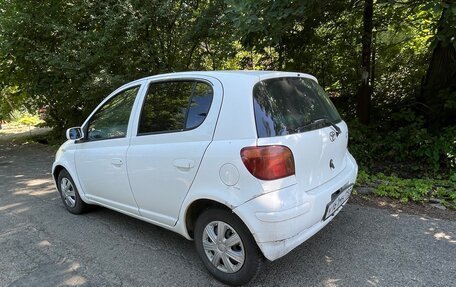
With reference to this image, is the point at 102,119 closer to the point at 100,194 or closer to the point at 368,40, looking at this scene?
the point at 100,194

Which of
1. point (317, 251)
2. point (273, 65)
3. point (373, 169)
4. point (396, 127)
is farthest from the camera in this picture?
point (273, 65)

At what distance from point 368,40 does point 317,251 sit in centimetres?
524

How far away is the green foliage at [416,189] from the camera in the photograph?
449 cm

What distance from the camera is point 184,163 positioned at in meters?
2.98

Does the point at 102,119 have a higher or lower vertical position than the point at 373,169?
higher

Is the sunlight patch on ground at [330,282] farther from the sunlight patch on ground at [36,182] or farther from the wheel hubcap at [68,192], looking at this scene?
the sunlight patch on ground at [36,182]

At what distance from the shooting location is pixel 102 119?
4.04 meters

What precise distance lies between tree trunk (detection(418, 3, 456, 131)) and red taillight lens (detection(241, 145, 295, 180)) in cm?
496

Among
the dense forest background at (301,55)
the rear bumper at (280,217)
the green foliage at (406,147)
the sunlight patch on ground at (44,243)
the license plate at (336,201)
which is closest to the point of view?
the rear bumper at (280,217)

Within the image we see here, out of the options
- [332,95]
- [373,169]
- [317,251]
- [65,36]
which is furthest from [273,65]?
[317,251]

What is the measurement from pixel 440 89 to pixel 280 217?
18.5 ft

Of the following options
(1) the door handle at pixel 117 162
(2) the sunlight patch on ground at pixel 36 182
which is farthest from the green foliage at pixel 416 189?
(2) the sunlight patch on ground at pixel 36 182

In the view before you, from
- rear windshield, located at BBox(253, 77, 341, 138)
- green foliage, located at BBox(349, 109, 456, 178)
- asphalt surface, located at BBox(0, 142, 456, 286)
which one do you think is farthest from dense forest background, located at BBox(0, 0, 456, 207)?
rear windshield, located at BBox(253, 77, 341, 138)

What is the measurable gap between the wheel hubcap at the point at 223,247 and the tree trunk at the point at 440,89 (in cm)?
519
